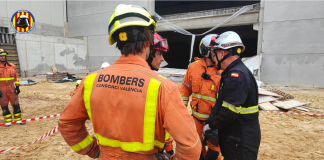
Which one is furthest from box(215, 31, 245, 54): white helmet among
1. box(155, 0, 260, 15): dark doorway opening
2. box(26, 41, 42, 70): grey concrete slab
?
box(155, 0, 260, 15): dark doorway opening

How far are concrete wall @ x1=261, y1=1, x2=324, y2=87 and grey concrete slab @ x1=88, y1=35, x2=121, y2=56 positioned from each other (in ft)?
43.0

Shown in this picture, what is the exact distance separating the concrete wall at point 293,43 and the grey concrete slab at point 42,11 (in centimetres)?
2027

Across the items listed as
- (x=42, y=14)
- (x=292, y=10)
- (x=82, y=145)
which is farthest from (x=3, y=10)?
(x=292, y=10)

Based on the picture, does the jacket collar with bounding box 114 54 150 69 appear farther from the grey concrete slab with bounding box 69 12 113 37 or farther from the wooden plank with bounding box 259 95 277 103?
the grey concrete slab with bounding box 69 12 113 37

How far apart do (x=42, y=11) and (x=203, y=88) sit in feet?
72.2

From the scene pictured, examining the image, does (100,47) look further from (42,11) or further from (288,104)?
(288,104)

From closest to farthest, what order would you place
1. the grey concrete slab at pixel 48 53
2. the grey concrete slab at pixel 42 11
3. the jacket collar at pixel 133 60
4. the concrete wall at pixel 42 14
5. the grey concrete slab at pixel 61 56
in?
the jacket collar at pixel 133 60
the concrete wall at pixel 42 14
the grey concrete slab at pixel 48 53
the grey concrete slab at pixel 61 56
the grey concrete slab at pixel 42 11

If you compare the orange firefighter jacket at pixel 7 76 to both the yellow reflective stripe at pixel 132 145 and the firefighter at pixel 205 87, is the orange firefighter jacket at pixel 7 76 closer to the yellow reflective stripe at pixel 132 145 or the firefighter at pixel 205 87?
the firefighter at pixel 205 87

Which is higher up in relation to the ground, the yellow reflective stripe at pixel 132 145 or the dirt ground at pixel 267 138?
the yellow reflective stripe at pixel 132 145

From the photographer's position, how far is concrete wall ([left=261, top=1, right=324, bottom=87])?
11016 mm

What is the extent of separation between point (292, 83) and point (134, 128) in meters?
13.4

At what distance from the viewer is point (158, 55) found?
9.63 feet

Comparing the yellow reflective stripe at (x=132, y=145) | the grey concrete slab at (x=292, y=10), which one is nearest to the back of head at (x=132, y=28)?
the yellow reflective stripe at (x=132, y=145)

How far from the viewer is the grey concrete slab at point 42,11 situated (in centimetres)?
1864
